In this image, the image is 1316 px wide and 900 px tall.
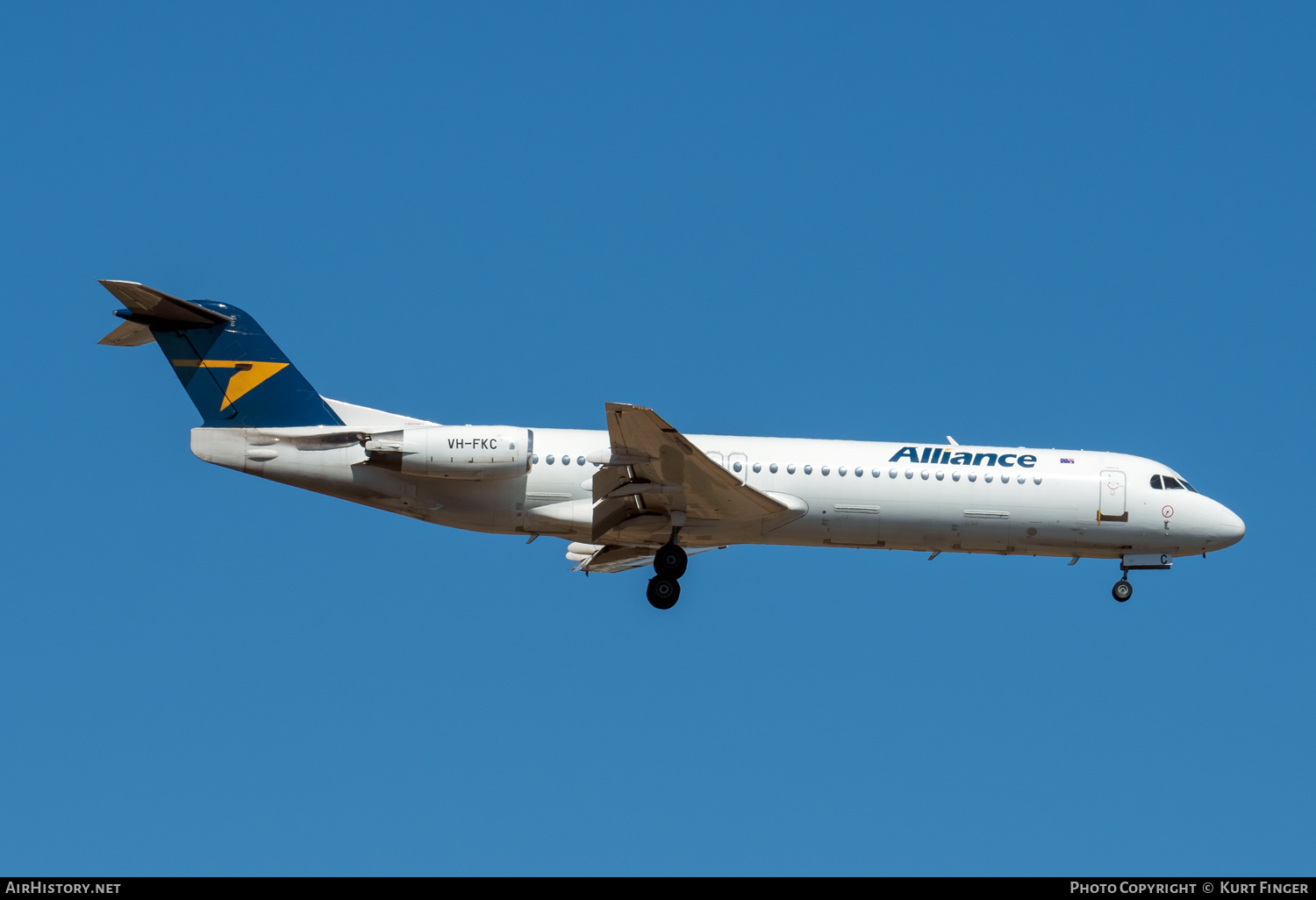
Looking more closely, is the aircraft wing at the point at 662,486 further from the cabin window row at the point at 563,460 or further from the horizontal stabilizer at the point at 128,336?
the horizontal stabilizer at the point at 128,336

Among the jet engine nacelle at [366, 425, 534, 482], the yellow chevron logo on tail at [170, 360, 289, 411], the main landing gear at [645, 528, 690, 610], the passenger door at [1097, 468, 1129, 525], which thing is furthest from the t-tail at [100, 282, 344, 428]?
the passenger door at [1097, 468, 1129, 525]

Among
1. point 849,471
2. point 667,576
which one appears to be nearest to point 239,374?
point 667,576

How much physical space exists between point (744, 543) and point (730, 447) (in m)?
2.03

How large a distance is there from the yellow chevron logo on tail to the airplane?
0.08 ft

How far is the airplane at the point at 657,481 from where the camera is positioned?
26.4 m

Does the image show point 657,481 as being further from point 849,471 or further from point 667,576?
point 849,471

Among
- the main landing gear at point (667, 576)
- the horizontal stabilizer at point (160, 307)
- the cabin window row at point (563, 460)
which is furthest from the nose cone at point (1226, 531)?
the horizontal stabilizer at point (160, 307)

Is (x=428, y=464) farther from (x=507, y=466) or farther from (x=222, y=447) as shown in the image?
(x=222, y=447)

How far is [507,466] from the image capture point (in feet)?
86.2

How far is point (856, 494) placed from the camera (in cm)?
2731

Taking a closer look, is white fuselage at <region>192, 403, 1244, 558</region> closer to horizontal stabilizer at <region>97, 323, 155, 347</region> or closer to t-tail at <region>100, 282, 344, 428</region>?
t-tail at <region>100, 282, 344, 428</region>

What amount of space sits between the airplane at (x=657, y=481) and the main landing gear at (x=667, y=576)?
1.1 inches

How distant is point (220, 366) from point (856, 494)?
510 inches
